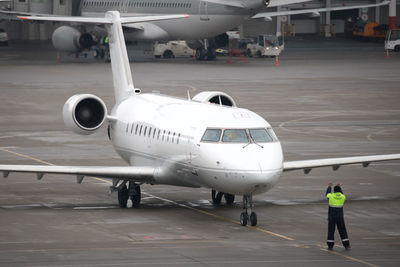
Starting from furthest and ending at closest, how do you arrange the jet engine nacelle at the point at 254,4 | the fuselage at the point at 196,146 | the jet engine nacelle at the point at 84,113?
the jet engine nacelle at the point at 254,4, the jet engine nacelle at the point at 84,113, the fuselage at the point at 196,146

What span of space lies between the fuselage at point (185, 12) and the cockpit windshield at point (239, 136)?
52343mm

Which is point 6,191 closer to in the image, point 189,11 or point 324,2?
point 189,11

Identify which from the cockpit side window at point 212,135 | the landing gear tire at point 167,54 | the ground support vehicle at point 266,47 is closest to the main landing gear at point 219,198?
the cockpit side window at point 212,135

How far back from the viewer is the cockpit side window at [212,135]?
24.3 metres

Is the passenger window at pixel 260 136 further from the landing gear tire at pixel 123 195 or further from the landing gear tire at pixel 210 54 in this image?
the landing gear tire at pixel 210 54

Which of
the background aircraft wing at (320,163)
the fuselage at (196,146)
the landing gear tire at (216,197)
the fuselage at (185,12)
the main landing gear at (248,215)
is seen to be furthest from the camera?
the fuselage at (185,12)

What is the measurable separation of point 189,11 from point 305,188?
167 feet

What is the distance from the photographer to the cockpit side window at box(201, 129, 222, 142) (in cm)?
2428

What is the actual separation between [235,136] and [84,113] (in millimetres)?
7042

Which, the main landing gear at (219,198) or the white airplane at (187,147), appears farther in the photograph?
the main landing gear at (219,198)

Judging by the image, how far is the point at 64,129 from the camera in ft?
151

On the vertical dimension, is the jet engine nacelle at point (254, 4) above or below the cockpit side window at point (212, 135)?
above

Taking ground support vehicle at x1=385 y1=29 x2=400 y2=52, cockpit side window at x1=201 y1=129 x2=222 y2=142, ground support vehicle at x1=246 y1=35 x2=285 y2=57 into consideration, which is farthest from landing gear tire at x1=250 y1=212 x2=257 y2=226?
ground support vehicle at x1=385 y1=29 x2=400 y2=52

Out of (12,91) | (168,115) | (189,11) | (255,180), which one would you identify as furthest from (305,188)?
(189,11)
